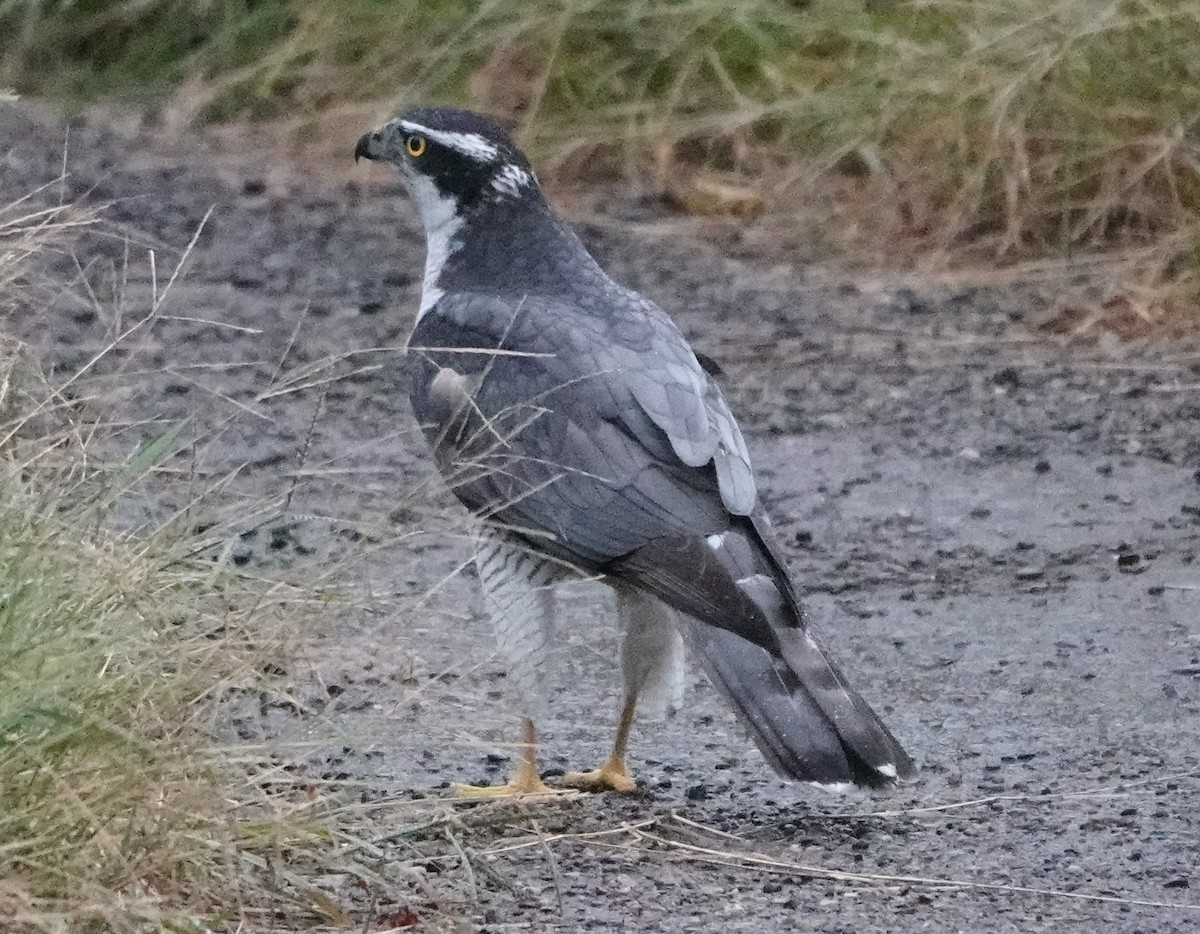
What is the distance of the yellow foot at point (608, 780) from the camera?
419cm

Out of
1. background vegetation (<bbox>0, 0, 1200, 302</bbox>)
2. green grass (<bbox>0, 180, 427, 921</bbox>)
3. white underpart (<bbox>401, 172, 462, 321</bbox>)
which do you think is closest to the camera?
green grass (<bbox>0, 180, 427, 921</bbox>)

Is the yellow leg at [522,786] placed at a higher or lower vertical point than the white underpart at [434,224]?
lower

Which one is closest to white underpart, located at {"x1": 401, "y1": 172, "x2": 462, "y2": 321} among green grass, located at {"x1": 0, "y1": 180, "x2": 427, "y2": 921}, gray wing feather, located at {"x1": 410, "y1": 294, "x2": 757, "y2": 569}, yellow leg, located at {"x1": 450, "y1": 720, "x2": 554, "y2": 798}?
gray wing feather, located at {"x1": 410, "y1": 294, "x2": 757, "y2": 569}

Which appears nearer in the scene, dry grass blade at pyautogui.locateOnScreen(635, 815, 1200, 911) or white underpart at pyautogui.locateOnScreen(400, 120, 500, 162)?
dry grass blade at pyautogui.locateOnScreen(635, 815, 1200, 911)

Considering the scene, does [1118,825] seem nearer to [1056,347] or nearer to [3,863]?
[3,863]

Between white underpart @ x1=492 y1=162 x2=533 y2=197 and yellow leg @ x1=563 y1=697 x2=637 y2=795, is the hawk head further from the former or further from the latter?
yellow leg @ x1=563 y1=697 x2=637 y2=795

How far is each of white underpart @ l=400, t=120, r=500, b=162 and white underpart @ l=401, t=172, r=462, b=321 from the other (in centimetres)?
9

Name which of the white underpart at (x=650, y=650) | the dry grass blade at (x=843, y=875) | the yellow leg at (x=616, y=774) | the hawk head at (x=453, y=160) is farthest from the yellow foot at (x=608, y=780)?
the hawk head at (x=453, y=160)

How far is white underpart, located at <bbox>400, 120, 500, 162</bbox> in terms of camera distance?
15.5 ft

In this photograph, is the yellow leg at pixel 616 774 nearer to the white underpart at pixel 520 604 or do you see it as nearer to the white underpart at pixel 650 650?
the white underpart at pixel 650 650

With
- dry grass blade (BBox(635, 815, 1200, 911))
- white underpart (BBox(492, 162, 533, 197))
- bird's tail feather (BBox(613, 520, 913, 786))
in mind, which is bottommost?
dry grass blade (BBox(635, 815, 1200, 911))

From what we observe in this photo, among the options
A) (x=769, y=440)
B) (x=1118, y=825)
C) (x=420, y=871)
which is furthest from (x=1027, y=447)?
(x=420, y=871)

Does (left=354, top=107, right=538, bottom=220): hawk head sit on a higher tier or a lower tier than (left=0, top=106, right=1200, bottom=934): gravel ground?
higher

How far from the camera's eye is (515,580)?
13.4 ft
